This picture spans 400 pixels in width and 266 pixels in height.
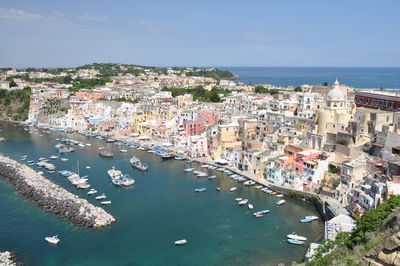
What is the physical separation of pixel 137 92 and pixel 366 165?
52.9 metres

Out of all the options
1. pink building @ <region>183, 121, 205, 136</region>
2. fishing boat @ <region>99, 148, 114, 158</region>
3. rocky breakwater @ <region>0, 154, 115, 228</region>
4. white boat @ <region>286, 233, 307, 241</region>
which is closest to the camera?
white boat @ <region>286, 233, 307, 241</region>

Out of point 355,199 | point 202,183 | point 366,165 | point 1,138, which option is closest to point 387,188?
point 355,199

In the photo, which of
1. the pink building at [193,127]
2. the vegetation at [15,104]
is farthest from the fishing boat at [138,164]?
the vegetation at [15,104]

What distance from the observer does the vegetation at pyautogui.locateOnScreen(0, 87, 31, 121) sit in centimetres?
6619

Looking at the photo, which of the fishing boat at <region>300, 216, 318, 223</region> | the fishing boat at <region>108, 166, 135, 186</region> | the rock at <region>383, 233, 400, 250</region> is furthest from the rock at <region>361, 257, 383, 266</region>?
the fishing boat at <region>108, 166, 135, 186</region>

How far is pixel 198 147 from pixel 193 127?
5410mm

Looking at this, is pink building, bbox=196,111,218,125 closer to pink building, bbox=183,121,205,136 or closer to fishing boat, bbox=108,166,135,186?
pink building, bbox=183,121,205,136

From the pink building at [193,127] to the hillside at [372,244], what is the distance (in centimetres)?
2760

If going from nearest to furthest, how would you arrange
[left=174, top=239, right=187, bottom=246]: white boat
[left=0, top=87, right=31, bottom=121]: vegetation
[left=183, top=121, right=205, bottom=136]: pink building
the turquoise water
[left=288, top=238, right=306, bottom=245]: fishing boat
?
the turquoise water < [left=288, top=238, right=306, bottom=245]: fishing boat < [left=174, top=239, right=187, bottom=246]: white boat < [left=183, top=121, right=205, bottom=136]: pink building < [left=0, top=87, right=31, bottom=121]: vegetation

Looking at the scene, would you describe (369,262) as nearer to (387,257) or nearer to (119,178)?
(387,257)

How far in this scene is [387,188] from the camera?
820 inches

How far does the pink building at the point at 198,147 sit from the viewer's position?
125 feet

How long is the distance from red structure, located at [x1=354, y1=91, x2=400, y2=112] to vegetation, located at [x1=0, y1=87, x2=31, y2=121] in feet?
181

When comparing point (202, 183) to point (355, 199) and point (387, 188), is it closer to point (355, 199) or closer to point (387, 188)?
point (355, 199)
